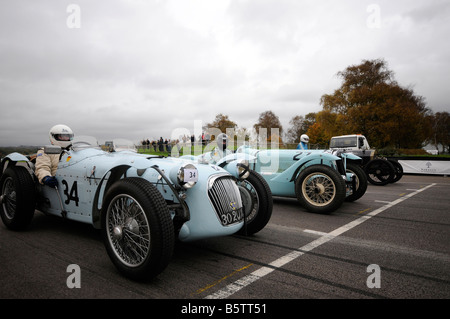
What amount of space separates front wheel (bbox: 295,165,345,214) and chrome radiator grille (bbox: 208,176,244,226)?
304 centimetres

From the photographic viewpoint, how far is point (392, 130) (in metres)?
32.8

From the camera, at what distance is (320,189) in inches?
230

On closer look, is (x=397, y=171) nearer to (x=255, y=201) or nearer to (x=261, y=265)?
(x=255, y=201)

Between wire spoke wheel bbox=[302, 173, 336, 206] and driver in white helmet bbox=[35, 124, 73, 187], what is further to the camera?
wire spoke wheel bbox=[302, 173, 336, 206]

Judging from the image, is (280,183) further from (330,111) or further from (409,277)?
(330,111)

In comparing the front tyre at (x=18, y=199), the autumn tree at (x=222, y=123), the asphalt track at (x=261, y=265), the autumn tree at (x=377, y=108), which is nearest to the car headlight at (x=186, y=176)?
the asphalt track at (x=261, y=265)

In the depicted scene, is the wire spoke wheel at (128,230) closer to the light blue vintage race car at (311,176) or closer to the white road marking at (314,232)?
the white road marking at (314,232)

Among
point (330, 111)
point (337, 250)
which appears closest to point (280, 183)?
point (337, 250)

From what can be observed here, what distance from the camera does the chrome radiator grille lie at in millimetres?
3037

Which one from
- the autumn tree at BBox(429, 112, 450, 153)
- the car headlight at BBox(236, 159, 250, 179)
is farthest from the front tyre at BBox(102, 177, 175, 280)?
the autumn tree at BBox(429, 112, 450, 153)

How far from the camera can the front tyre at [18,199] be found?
4090 mm

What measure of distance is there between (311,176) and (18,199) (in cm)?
530

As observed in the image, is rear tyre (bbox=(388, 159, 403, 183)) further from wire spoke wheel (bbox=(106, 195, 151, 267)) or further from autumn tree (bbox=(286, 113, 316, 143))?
autumn tree (bbox=(286, 113, 316, 143))

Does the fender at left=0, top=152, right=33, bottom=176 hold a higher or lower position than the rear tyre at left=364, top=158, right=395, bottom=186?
higher
